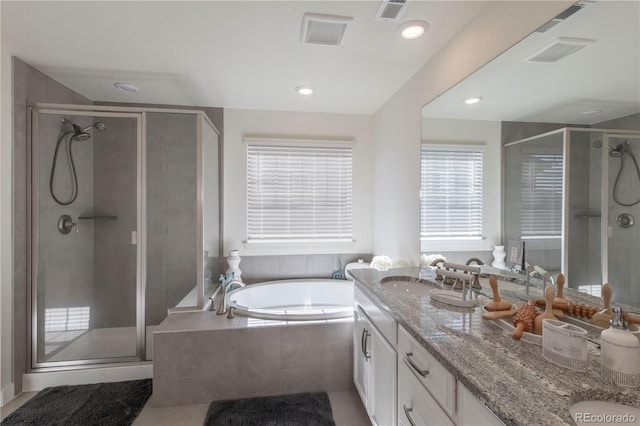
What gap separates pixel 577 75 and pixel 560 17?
0.26 meters

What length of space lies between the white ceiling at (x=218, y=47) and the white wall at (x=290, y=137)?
0.38 meters

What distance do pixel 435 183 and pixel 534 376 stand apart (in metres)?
1.46

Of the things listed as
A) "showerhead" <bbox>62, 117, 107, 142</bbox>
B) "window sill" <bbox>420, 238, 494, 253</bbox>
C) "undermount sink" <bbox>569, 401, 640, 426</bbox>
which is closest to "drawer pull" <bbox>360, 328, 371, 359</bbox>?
"window sill" <bbox>420, 238, 494, 253</bbox>

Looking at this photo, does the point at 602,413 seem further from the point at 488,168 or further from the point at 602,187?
the point at 488,168

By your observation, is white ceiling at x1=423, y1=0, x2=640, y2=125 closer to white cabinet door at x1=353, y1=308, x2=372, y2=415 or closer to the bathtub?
white cabinet door at x1=353, y1=308, x2=372, y2=415

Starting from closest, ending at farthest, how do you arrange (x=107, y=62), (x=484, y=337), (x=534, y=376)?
(x=534, y=376), (x=484, y=337), (x=107, y=62)

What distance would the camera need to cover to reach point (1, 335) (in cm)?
195

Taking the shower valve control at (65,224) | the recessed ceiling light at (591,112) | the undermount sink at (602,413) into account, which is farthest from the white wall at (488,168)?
the shower valve control at (65,224)

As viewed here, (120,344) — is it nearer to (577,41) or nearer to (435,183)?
(435,183)

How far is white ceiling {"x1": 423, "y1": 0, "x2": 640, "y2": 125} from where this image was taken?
0.93 metres

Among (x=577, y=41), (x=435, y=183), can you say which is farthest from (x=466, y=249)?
(x=577, y=41)

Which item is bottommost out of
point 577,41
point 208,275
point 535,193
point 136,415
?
point 136,415

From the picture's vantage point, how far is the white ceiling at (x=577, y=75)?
932 mm

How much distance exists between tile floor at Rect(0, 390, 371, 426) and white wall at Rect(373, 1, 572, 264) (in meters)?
1.11
